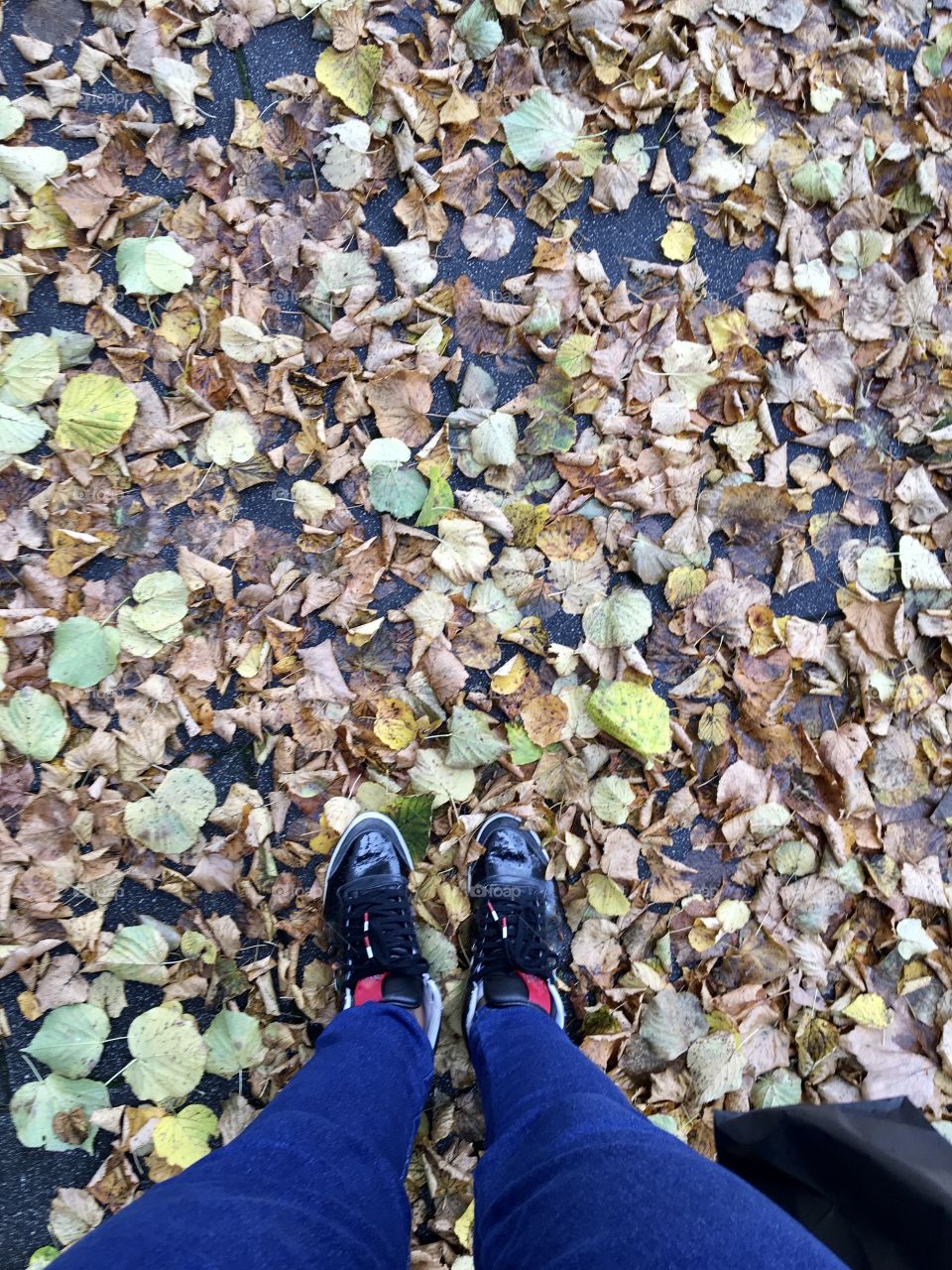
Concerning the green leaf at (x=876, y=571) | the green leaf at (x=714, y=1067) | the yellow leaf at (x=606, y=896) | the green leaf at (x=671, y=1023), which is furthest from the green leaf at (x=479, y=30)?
the green leaf at (x=714, y=1067)

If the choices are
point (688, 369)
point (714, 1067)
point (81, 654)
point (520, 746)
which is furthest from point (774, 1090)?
point (81, 654)

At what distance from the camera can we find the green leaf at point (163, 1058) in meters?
1.41

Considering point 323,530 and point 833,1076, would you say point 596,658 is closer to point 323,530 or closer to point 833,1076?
point 323,530

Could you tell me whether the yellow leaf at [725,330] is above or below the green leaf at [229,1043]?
above

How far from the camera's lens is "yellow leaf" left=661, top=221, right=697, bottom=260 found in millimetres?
1625

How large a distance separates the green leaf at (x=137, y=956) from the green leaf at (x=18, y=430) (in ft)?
3.02

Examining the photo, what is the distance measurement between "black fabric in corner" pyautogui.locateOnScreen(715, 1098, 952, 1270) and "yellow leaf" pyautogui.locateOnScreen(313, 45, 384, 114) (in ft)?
6.35

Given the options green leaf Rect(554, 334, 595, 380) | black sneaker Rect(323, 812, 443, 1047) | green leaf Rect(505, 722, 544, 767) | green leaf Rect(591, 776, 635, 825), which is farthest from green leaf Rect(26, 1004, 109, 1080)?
green leaf Rect(554, 334, 595, 380)

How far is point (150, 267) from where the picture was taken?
1472 millimetres

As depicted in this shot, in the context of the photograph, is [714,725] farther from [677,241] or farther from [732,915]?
[677,241]

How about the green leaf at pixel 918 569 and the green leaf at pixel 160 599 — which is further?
the green leaf at pixel 918 569

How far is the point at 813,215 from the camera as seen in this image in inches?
65.6

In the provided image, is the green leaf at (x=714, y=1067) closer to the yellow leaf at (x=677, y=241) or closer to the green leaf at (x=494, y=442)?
the green leaf at (x=494, y=442)

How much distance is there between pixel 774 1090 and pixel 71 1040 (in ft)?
4.39
